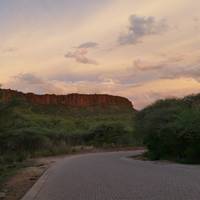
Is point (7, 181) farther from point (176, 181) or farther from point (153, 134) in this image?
point (153, 134)

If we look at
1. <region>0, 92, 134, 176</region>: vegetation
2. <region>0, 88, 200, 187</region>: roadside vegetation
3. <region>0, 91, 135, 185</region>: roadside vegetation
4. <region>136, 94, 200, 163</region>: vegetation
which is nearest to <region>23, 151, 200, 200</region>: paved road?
<region>0, 88, 200, 187</region>: roadside vegetation

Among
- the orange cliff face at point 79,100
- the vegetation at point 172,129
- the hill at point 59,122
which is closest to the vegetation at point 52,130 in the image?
the hill at point 59,122

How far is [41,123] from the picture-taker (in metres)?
97.2

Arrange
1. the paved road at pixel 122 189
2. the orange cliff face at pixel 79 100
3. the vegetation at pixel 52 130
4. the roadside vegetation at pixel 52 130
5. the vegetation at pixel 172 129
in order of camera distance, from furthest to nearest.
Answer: the orange cliff face at pixel 79 100
the vegetation at pixel 52 130
the roadside vegetation at pixel 52 130
the vegetation at pixel 172 129
the paved road at pixel 122 189

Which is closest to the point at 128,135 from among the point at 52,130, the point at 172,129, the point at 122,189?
the point at 52,130

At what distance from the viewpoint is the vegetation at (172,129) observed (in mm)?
33719

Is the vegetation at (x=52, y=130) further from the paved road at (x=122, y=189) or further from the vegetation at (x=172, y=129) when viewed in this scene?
the paved road at (x=122, y=189)

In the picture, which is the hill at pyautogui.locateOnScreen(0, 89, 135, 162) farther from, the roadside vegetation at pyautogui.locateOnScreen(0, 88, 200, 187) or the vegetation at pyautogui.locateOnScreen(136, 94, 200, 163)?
the vegetation at pyautogui.locateOnScreen(136, 94, 200, 163)

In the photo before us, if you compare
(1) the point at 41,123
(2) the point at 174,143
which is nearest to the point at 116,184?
(2) the point at 174,143

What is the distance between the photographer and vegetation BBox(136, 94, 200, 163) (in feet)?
111

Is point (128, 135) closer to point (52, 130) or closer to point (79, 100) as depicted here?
point (52, 130)

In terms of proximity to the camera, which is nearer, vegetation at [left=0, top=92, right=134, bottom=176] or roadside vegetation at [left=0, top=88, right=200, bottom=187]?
roadside vegetation at [left=0, top=88, right=200, bottom=187]

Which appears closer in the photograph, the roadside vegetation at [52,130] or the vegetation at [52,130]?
the roadside vegetation at [52,130]

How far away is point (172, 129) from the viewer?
3638cm
